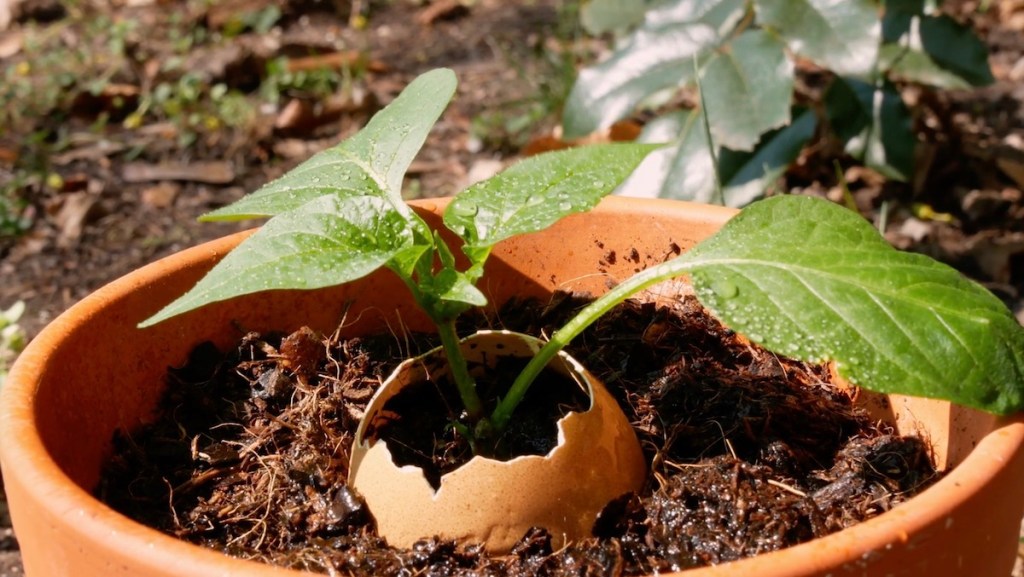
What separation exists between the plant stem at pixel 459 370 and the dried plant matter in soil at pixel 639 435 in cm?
14

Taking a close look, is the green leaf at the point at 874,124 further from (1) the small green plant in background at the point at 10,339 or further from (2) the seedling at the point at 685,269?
(1) the small green plant in background at the point at 10,339

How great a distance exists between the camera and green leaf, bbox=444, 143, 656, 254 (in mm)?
1054

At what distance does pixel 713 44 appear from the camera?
2.14 m

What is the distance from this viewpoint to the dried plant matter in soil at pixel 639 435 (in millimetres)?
998

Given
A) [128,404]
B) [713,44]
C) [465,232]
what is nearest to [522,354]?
[465,232]

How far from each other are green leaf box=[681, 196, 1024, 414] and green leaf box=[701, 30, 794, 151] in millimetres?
1015

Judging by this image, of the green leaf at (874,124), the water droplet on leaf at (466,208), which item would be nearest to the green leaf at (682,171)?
the green leaf at (874,124)

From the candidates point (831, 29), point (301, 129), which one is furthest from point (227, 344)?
point (301, 129)

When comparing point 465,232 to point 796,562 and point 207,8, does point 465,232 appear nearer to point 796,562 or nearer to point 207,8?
point 796,562

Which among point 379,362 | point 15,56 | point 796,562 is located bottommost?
point 15,56

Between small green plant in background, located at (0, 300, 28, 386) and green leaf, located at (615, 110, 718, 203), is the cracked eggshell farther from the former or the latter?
small green plant in background, located at (0, 300, 28, 386)

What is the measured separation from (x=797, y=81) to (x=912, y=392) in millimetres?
2531

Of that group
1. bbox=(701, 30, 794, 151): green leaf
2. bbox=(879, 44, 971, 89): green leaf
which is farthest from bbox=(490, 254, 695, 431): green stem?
bbox=(879, 44, 971, 89): green leaf

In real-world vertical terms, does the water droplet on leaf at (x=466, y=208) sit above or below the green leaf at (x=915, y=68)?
above
